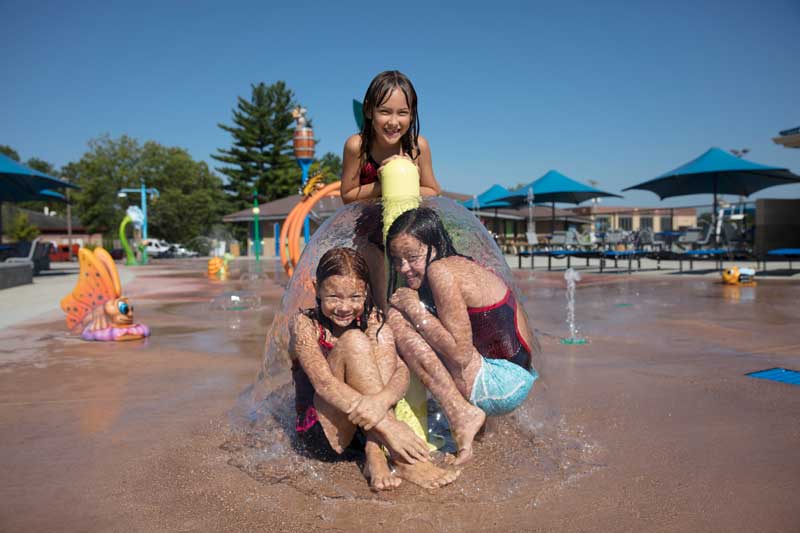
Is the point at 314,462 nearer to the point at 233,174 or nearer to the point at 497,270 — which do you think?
the point at 497,270

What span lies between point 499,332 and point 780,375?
10.4ft

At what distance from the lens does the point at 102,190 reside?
180 feet

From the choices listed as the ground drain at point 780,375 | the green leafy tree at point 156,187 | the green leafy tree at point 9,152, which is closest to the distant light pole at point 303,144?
the ground drain at point 780,375

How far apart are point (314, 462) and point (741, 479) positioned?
77.1 inches

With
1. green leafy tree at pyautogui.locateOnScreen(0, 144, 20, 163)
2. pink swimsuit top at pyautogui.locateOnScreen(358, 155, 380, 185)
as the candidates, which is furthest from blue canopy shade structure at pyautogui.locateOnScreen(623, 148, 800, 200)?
green leafy tree at pyautogui.locateOnScreen(0, 144, 20, 163)

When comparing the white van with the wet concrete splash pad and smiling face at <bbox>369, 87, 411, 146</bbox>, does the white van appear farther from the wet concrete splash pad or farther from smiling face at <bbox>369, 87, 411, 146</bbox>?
smiling face at <bbox>369, 87, 411, 146</bbox>

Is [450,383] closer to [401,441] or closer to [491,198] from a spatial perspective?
[401,441]

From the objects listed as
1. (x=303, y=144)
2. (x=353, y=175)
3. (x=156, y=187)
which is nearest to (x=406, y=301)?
(x=353, y=175)

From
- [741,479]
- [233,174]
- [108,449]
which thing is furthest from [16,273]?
[233,174]

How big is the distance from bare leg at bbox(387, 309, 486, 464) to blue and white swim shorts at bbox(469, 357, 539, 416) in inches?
1.5

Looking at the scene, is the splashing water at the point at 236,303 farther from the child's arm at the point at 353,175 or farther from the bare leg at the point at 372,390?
the bare leg at the point at 372,390

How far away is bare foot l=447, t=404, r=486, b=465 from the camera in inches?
109

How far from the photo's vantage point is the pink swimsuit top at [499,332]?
2871 millimetres

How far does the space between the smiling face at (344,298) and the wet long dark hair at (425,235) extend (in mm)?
176
